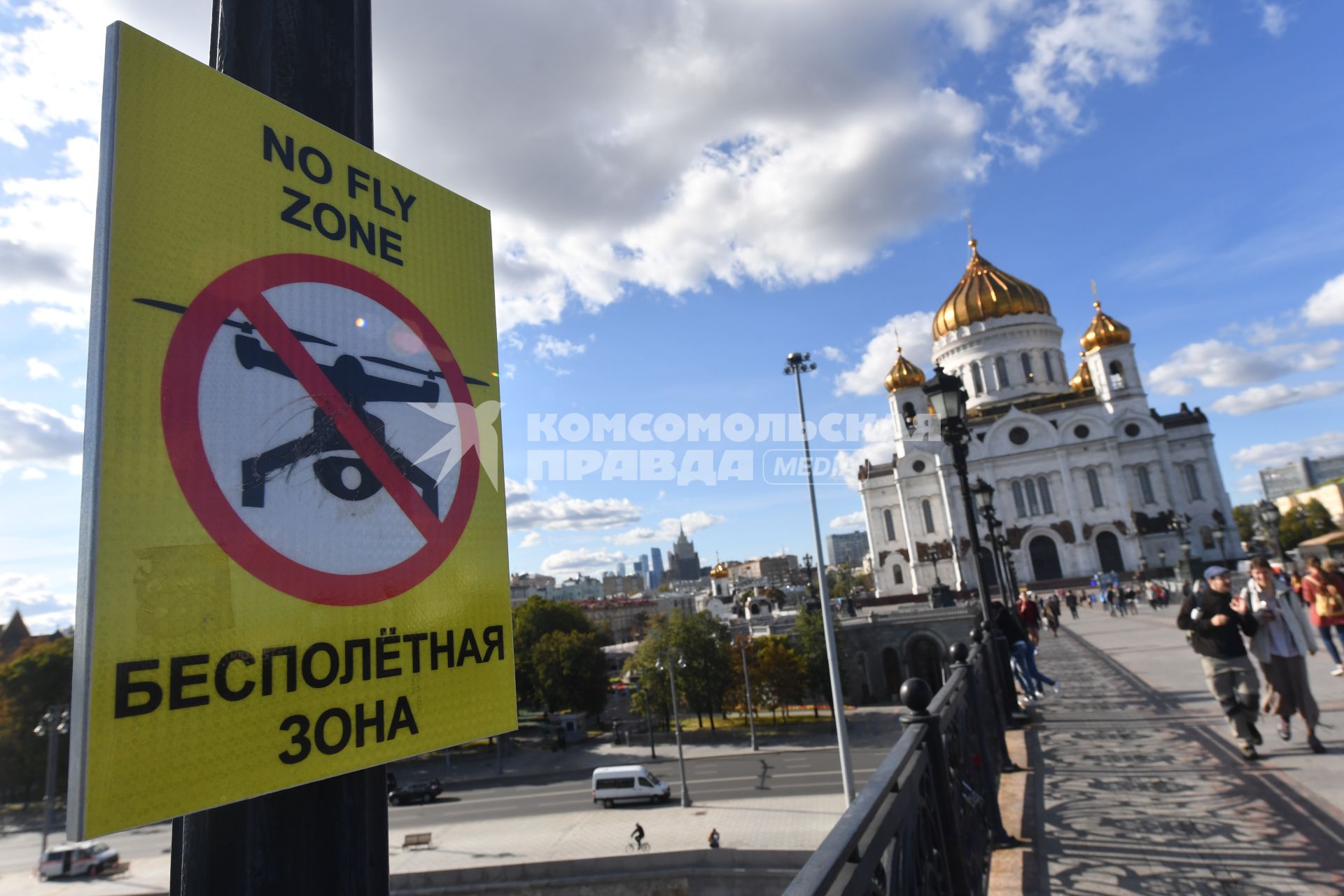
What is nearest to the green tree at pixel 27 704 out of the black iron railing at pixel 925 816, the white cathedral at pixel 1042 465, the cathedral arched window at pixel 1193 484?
the black iron railing at pixel 925 816

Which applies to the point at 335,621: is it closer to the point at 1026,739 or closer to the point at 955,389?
the point at 1026,739

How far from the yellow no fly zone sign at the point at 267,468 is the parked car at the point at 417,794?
3139cm

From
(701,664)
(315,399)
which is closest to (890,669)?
(701,664)

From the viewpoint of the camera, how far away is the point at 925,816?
2.56 metres

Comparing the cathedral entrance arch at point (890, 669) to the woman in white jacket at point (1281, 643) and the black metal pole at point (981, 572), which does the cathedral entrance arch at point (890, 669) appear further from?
the woman in white jacket at point (1281, 643)

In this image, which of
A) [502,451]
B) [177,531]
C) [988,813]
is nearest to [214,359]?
[177,531]

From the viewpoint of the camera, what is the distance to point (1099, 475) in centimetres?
5131

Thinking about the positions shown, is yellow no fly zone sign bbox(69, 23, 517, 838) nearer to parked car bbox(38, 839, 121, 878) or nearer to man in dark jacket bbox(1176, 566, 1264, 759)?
man in dark jacket bbox(1176, 566, 1264, 759)

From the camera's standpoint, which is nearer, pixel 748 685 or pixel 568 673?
pixel 748 685

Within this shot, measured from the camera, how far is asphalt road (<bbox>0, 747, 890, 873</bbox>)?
23.8 meters

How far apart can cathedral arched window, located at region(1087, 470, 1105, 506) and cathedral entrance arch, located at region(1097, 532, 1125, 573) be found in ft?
7.99

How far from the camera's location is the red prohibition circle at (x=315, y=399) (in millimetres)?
1203

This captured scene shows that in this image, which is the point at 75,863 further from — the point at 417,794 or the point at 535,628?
the point at 535,628

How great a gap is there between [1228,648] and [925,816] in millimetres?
4246
